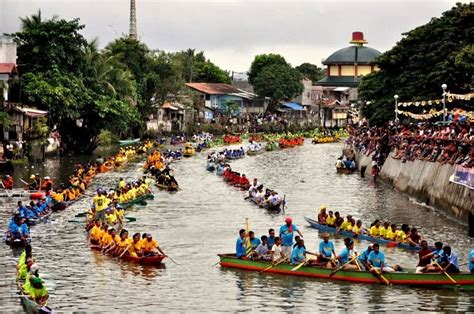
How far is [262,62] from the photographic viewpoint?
165 metres

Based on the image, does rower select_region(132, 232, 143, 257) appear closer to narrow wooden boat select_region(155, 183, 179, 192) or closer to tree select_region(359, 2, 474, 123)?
narrow wooden boat select_region(155, 183, 179, 192)

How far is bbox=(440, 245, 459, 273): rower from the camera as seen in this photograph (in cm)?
3180

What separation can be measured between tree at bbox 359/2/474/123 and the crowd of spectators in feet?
11.7

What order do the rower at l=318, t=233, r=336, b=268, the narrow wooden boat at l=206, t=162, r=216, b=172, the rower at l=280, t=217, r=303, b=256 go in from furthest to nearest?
the narrow wooden boat at l=206, t=162, r=216, b=172
the rower at l=280, t=217, r=303, b=256
the rower at l=318, t=233, r=336, b=268

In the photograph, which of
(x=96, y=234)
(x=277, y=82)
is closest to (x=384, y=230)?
(x=96, y=234)

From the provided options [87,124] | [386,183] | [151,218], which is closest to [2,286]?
[151,218]

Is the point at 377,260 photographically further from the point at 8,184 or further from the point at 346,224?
the point at 8,184

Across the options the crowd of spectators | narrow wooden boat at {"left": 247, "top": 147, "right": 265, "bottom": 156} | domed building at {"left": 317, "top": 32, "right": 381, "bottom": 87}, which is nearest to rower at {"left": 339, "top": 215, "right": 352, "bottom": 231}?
→ the crowd of spectators

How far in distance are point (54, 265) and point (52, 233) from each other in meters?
7.29

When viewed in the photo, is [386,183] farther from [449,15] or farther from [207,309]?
[207,309]

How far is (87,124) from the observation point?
8694 centimetres

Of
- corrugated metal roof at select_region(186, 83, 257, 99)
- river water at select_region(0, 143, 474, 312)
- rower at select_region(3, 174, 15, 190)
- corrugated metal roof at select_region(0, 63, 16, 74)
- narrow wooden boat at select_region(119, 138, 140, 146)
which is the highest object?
corrugated metal roof at select_region(186, 83, 257, 99)

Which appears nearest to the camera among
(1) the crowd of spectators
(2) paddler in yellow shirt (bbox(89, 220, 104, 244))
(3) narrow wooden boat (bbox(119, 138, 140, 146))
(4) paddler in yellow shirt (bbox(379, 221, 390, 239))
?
(2) paddler in yellow shirt (bbox(89, 220, 104, 244))

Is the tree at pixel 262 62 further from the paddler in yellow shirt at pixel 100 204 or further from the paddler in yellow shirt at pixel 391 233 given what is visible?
the paddler in yellow shirt at pixel 391 233
